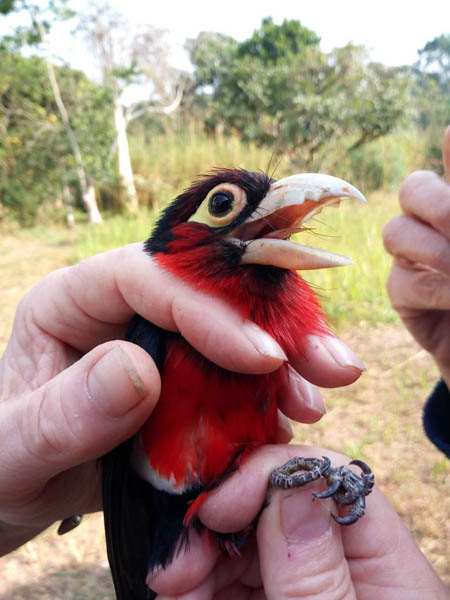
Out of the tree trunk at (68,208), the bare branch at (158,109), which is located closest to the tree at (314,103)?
the bare branch at (158,109)

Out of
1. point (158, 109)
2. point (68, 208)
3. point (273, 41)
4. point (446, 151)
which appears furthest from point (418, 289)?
point (273, 41)

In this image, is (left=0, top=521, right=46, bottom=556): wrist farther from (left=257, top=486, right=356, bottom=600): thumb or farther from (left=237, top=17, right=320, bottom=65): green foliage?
(left=237, top=17, right=320, bottom=65): green foliage


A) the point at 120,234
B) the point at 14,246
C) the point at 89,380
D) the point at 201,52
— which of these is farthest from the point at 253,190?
the point at 201,52

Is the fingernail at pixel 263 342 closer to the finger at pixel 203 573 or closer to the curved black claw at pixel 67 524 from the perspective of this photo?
the finger at pixel 203 573

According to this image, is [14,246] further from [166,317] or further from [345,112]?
[166,317]

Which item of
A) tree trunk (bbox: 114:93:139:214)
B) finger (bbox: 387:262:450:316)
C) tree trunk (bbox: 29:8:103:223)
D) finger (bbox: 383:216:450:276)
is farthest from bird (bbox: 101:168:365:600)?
tree trunk (bbox: 29:8:103:223)

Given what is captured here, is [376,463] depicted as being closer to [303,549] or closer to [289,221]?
[303,549]

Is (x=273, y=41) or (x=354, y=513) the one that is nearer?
(x=354, y=513)
